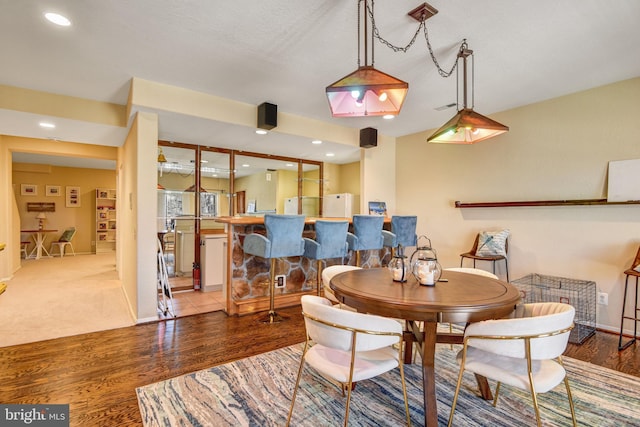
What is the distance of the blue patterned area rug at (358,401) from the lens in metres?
1.78

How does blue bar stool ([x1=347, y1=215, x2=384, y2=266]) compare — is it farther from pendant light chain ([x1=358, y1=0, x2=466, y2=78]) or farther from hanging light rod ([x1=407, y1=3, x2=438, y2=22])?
hanging light rod ([x1=407, y1=3, x2=438, y2=22])

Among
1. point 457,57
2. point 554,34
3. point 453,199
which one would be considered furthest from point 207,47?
point 453,199

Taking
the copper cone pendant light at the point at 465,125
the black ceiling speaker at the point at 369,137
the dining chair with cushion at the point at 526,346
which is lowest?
the dining chair with cushion at the point at 526,346

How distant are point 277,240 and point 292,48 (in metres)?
1.79

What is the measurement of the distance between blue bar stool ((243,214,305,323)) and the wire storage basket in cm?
240

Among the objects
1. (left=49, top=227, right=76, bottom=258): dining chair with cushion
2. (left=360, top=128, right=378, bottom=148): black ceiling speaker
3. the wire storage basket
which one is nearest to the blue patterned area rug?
the wire storage basket

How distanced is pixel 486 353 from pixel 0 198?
7.17 m

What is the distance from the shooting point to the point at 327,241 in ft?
11.6

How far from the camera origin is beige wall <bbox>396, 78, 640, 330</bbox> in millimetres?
3133

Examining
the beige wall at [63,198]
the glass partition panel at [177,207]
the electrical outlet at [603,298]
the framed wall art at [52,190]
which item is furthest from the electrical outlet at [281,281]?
the framed wall art at [52,190]

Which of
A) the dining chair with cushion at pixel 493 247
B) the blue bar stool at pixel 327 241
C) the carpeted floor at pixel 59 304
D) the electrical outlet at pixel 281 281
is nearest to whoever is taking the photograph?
the carpeted floor at pixel 59 304

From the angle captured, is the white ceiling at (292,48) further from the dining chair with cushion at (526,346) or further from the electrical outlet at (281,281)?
the electrical outlet at (281,281)

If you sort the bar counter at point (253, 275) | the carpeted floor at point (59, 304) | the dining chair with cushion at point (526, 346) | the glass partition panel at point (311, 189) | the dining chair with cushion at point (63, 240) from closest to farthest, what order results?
the dining chair with cushion at point (526, 346) < the carpeted floor at point (59, 304) < the bar counter at point (253, 275) < the glass partition panel at point (311, 189) < the dining chair with cushion at point (63, 240)

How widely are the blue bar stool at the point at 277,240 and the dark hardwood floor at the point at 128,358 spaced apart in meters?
0.51
